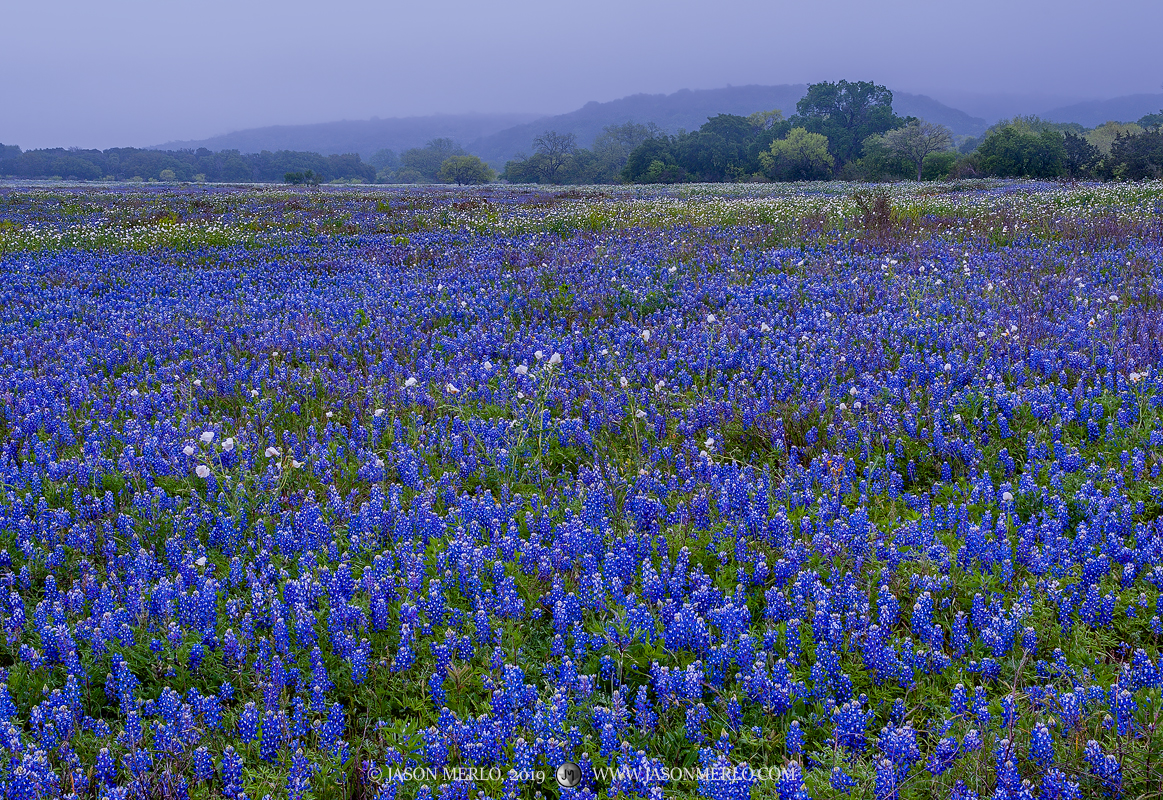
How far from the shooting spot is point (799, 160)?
7062 cm

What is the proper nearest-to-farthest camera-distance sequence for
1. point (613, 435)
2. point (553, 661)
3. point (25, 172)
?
1. point (553, 661)
2. point (613, 435)
3. point (25, 172)

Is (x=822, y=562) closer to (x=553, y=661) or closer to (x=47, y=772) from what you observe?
(x=553, y=661)

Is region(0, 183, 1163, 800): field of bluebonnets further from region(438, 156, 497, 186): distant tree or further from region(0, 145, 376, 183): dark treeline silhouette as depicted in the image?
region(0, 145, 376, 183): dark treeline silhouette

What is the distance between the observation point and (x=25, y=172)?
364ft

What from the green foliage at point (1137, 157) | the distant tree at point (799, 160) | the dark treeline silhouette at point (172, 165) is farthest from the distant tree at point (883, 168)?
the dark treeline silhouette at point (172, 165)

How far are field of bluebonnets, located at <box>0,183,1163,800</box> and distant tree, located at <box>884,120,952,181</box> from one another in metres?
56.4

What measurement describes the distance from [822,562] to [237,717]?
2.58 metres

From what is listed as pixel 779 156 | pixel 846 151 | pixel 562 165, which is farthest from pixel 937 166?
pixel 562 165

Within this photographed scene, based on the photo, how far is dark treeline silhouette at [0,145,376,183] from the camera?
374 ft

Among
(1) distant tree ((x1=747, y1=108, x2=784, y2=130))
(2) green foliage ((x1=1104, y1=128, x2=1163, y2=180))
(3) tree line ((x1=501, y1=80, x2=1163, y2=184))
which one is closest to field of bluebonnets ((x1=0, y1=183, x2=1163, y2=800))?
(2) green foliage ((x1=1104, y1=128, x2=1163, y2=180))

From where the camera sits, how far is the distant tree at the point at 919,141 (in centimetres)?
5669

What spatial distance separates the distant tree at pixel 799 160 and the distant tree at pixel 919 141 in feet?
30.6

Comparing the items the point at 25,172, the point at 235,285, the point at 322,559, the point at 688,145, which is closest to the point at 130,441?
the point at 322,559

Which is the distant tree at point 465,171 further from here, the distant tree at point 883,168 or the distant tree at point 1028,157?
the distant tree at point 1028,157
